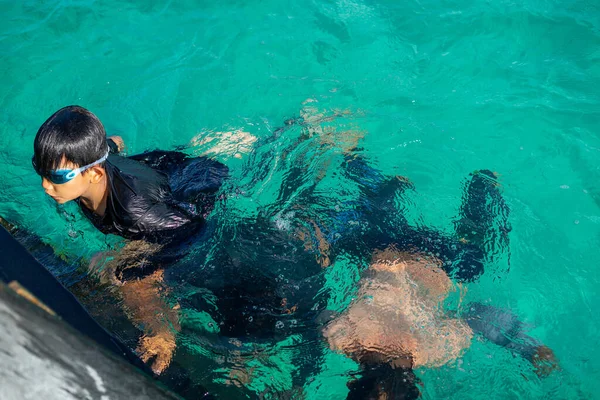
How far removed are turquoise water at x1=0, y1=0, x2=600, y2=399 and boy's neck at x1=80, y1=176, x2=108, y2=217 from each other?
865mm

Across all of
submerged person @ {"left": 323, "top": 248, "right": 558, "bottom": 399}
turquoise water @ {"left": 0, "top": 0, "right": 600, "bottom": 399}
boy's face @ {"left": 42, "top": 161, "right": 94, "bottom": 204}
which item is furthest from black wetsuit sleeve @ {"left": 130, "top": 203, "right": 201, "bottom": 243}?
submerged person @ {"left": 323, "top": 248, "right": 558, "bottom": 399}

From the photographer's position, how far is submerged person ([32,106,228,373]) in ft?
9.25

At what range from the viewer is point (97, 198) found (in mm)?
3199

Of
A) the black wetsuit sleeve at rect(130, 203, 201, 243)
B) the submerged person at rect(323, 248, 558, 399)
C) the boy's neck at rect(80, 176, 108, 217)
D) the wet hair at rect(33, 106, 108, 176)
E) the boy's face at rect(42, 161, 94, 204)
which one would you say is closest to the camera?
the wet hair at rect(33, 106, 108, 176)

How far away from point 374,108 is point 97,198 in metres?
3.94

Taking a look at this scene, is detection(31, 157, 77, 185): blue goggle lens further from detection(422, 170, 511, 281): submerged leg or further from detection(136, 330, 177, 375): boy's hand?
detection(422, 170, 511, 281): submerged leg

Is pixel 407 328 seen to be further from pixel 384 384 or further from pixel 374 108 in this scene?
pixel 374 108

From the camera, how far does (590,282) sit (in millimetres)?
4707

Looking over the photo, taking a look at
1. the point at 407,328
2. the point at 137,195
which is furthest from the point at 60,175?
the point at 407,328

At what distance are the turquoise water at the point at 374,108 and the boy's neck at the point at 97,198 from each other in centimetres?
86

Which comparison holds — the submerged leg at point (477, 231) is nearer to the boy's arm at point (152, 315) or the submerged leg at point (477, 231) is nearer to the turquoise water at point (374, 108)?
the turquoise water at point (374, 108)

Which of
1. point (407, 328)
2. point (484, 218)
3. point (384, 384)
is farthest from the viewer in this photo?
point (484, 218)

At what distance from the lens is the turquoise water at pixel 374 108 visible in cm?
430

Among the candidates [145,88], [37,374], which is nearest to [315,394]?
[37,374]
